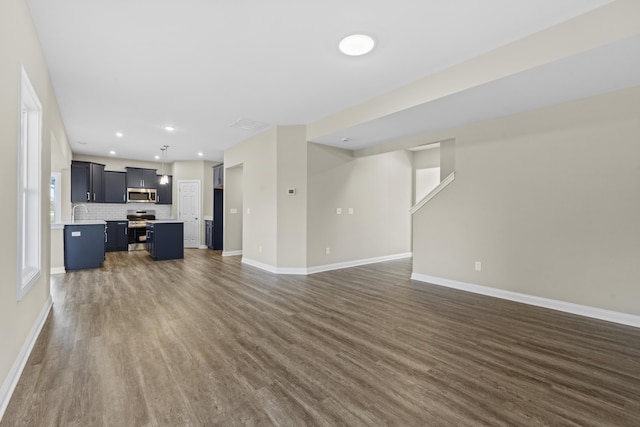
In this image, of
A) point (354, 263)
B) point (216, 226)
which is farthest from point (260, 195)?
point (216, 226)

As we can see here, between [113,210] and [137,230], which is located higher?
[113,210]

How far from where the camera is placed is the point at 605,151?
10.7 ft

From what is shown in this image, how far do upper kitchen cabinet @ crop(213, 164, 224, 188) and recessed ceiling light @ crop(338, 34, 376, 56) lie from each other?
6090 millimetres

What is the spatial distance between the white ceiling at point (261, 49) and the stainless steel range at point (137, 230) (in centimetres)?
462

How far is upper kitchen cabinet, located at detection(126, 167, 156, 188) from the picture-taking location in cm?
883

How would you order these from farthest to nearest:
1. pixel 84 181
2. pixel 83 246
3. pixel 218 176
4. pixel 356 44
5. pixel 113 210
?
1. pixel 113 210
2. pixel 218 176
3. pixel 84 181
4. pixel 83 246
5. pixel 356 44

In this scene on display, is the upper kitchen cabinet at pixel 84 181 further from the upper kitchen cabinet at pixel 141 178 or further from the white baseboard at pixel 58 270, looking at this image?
the white baseboard at pixel 58 270

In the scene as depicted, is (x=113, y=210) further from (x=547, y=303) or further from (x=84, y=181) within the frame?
(x=547, y=303)

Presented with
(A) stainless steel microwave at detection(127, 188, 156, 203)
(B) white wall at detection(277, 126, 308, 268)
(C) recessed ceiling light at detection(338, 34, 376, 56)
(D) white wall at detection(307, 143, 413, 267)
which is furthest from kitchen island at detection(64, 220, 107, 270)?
(C) recessed ceiling light at detection(338, 34, 376, 56)

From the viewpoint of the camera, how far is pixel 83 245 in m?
5.77

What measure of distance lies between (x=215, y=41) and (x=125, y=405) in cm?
294

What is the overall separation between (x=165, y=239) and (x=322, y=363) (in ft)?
19.5

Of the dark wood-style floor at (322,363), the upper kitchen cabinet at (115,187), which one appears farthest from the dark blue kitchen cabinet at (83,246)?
the upper kitchen cabinet at (115,187)

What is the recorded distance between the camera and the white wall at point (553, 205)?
3145 millimetres
